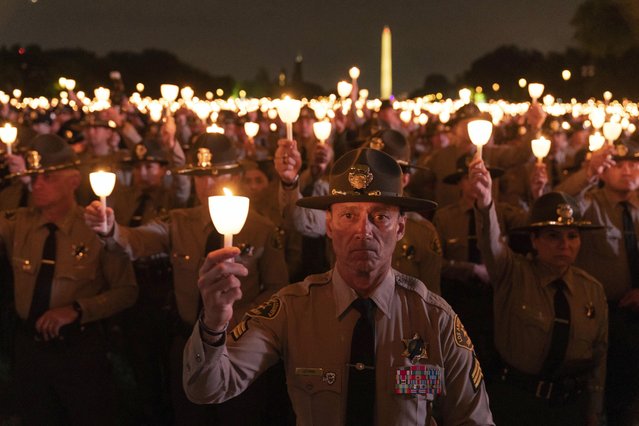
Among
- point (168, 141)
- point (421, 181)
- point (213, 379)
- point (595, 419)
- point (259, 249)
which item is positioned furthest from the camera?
point (421, 181)

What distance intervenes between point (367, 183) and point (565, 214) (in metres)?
2.52

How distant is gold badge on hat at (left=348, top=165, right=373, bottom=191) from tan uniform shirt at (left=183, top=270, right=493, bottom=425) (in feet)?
1.37

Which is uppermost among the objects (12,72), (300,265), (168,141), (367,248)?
(12,72)

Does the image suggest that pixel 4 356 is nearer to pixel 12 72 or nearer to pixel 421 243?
pixel 421 243

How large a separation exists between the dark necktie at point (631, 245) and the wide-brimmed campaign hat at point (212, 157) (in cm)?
348

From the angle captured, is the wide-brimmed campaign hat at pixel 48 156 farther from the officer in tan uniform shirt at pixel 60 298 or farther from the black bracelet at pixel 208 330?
the black bracelet at pixel 208 330

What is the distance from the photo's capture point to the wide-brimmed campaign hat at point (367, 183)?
338cm

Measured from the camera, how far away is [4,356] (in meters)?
7.42

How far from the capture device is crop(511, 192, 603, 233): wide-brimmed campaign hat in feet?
17.5

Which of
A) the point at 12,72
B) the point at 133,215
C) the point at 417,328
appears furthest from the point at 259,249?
the point at 12,72

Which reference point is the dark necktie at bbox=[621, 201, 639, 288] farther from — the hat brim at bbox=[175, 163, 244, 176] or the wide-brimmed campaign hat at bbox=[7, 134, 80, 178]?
the wide-brimmed campaign hat at bbox=[7, 134, 80, 178]

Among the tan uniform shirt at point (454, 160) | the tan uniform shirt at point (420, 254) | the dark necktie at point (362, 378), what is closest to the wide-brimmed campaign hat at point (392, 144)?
the tan uniform shirt at point (420, 254)

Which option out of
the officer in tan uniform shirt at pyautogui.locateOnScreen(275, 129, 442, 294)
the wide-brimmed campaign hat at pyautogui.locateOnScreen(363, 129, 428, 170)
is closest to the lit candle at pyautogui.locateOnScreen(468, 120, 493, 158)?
the officer in tan uniform shirt at pyautogui.locateOnScreen(275, 129, 442, 294)

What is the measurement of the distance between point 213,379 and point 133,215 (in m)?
5.39
